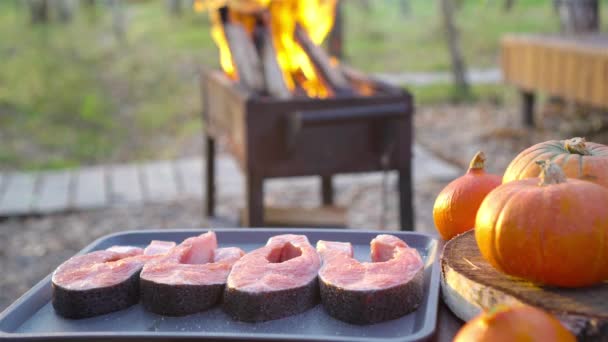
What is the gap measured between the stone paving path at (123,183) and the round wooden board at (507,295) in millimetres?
4762

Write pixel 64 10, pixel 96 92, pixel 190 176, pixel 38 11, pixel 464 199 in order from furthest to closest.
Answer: pixel 64 10
pixel 38 11
pixel 96 92
pixel 190 176
pixel 464 199

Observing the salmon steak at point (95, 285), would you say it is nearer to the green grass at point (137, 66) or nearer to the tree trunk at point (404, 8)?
the green grass at point (137, 66)

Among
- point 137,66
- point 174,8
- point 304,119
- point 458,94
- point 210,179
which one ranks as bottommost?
point 458,94

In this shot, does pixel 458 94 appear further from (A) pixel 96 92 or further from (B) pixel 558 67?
(A) pixel 96 92

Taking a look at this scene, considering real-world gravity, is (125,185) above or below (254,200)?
below

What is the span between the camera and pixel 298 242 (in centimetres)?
148

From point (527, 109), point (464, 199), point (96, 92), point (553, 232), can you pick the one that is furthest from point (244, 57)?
point (96, 92)

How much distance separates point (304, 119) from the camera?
3471 mm

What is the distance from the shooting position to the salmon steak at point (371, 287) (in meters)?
1.22

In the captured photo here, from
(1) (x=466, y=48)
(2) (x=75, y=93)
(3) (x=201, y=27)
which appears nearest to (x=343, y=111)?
(2) (x=75, y=93)

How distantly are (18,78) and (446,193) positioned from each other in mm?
11856

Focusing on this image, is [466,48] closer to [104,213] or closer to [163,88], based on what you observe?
[163,88]

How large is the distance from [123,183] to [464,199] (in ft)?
16.8

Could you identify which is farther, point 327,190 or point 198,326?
point 327,190
